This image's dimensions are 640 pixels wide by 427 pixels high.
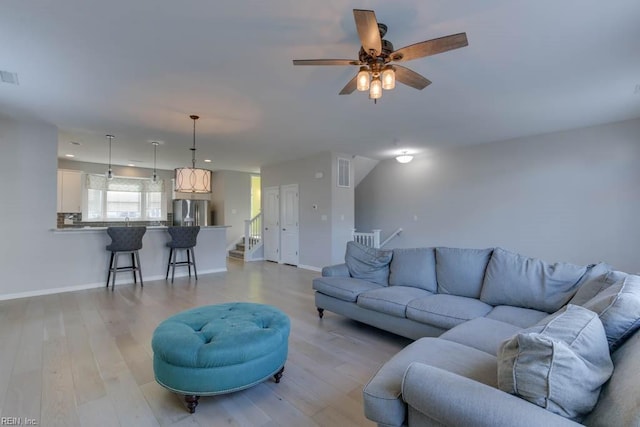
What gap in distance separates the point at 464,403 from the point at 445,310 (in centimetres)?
154

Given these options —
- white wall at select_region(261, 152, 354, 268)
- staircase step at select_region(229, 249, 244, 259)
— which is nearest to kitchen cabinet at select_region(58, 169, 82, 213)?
staircase step at select_region(229, 249, 244, 259)

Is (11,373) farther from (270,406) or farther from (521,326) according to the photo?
(521,326)

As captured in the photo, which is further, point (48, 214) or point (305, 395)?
point (48, 214)

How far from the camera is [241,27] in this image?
90.2 inches

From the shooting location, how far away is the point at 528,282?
2586mm

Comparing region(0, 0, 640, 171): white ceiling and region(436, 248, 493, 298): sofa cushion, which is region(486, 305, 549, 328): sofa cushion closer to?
region(436, 248, 493, 298): sofa cushion

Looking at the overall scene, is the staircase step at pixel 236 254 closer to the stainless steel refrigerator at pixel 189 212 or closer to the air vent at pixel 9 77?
the stainless steel refrigerator at pixel 189 212

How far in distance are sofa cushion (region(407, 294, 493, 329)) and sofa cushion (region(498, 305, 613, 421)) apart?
4.21ft

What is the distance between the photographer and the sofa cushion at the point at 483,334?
1867 mm

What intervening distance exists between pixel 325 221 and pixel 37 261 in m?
4.97

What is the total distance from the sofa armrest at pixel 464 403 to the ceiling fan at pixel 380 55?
6.10ft

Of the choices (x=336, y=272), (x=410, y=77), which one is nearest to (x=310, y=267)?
(x=336, y=272)

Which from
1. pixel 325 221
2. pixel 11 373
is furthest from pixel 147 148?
pixel 11 373

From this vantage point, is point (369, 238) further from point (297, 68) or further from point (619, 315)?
point (619, 315)
